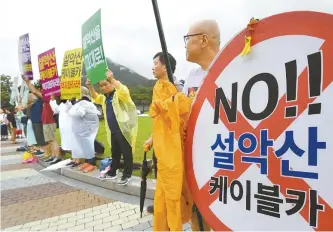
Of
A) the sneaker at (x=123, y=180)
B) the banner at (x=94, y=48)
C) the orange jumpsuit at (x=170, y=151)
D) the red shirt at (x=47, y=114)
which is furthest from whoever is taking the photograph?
the red shirt at (x=47, y=114)

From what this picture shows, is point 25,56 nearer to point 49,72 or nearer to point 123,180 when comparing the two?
point 49,72

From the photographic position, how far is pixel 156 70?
6.77 ft

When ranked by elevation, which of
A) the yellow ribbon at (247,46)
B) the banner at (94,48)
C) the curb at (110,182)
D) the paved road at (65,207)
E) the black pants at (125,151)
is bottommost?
the paved road at (65,207)

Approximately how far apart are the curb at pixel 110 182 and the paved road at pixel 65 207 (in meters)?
0.09

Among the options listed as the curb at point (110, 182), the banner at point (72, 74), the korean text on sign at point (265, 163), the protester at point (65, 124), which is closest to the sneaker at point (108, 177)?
the curb at point (110, 182)

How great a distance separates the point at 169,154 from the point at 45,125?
6558 millimetres

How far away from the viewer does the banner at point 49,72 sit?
19.7ft

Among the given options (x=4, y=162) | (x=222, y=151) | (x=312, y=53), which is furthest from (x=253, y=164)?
(x=4, y=162)

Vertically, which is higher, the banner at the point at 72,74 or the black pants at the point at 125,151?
the banner at the point at 72,74

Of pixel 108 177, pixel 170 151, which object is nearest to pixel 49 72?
pixel 108 177

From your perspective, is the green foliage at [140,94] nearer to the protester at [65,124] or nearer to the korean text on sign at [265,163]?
the protester at [65,124]

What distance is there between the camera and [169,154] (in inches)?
57.9

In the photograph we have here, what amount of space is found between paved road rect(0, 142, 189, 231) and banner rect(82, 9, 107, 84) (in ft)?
5.71

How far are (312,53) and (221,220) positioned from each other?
70 centimetres
